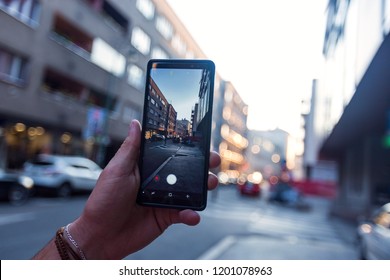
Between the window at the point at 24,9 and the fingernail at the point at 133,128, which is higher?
the window at the point at 24,9

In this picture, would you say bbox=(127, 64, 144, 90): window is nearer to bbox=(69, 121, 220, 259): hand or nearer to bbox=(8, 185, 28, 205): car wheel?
bbox=(69, 121, 220, 259): hand

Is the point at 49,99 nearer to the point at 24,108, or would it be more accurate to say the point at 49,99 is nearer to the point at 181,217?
the point at 24,108

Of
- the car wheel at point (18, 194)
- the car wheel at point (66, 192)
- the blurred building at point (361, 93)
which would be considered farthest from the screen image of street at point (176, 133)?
the blurred building at point (361, 93)

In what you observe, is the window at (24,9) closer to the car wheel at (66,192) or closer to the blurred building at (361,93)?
the car wheel at (66,192)

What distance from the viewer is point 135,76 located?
183cm

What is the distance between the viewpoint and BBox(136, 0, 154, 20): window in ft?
6.38

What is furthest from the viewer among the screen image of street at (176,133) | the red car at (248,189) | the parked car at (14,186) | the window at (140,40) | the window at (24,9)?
the red car at (248,189)

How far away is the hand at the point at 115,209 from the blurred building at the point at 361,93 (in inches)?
98.2

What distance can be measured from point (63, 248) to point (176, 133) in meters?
0.62

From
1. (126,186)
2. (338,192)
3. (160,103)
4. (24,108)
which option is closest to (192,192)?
(126,186)

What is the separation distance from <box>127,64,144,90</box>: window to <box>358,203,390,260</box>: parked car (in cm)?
228

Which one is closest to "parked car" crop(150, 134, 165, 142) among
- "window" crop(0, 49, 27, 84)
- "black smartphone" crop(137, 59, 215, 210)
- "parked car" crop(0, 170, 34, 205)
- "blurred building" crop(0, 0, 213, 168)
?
"black smartphone" crop(137, 59, 215, 210)

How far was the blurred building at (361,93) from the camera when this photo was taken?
408 cm

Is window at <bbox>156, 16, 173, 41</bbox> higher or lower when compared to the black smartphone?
higher
